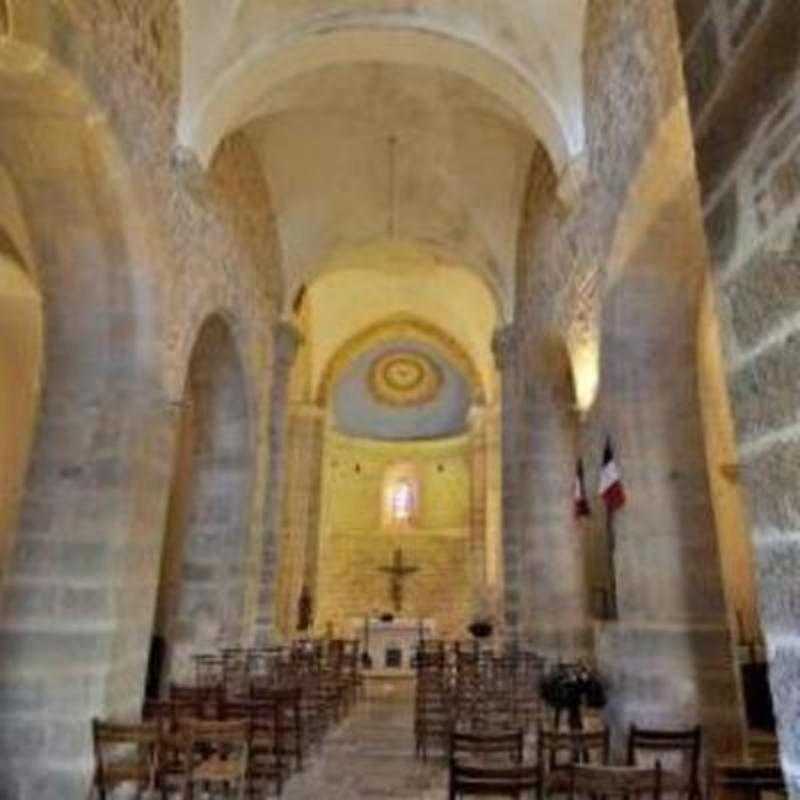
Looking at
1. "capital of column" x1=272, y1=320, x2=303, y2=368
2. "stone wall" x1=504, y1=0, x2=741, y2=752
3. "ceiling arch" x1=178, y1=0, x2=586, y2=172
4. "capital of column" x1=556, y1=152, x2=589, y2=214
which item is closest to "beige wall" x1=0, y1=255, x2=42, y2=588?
"ceiling arch" x1=178, y1=0, x2=586, y2=172

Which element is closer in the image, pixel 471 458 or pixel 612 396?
pixel 612 396

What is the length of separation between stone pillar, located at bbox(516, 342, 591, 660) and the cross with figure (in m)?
8.99

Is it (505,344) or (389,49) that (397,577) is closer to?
(505,344)

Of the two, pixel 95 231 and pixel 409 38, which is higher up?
pixel 409 38

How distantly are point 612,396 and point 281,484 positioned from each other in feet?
22.4

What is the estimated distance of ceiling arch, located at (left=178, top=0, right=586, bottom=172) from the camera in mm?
7770

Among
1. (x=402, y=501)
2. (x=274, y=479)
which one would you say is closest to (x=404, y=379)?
(x=402, y=501)

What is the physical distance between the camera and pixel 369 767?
21.5ft

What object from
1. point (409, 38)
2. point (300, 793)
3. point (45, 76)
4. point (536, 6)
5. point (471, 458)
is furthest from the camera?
point (471, 458)

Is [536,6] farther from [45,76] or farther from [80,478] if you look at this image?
[80,478]

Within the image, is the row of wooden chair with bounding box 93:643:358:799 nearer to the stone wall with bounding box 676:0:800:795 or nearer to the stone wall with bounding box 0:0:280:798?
the stone wall with bounding box 0:0:280:798

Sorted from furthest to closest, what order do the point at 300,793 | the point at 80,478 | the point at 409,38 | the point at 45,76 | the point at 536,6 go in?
the point at 409,38 → the point at 536,6 → the point at 80,478 → the point at 300,793 → the point at 45,76

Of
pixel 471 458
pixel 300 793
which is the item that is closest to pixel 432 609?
pixel 471 458

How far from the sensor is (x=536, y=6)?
7715 mm
